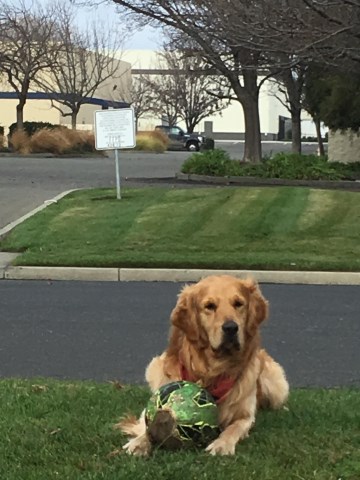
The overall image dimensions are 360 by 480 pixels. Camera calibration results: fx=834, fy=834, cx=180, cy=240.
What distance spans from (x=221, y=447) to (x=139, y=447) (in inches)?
15.8

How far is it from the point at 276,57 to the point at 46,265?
40.7ft

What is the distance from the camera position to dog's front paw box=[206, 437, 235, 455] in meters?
4.05

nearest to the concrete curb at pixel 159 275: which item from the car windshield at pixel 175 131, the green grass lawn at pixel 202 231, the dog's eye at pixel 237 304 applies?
the green grass lawn at pixel 202 231

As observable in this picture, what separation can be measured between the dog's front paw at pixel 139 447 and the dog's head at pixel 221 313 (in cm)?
54

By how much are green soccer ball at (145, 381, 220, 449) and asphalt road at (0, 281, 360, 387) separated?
6.87 ft

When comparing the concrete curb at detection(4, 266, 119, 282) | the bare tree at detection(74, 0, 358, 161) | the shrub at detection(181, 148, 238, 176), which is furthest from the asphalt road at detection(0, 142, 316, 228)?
the bare tree at detection(74, 0, 358, 161)

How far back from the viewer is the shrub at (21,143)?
4228 cm

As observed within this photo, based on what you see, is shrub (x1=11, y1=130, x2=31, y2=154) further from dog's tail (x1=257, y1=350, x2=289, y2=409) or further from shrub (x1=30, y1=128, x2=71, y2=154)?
dog's tail (x1=257, y1=350, x2=289, y2=409)

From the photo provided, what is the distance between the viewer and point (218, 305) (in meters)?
4.13

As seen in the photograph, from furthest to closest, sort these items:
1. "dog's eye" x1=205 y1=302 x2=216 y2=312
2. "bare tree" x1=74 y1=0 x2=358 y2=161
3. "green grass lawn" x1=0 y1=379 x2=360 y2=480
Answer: "bare tree" x1=74 y1=0 x2=358 y2=161, "dog's eye" x1=205 y1=302 x2=216 y2=312, "green grass lawn" x1=0 y1=379 x2=360 y2=480

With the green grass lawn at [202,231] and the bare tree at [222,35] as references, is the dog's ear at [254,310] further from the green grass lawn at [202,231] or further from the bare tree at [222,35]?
the bare tree at [222,35]

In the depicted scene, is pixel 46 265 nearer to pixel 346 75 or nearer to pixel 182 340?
pixel 182 340

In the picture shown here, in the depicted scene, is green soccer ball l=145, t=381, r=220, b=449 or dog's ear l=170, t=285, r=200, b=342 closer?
green soccer ball l=145, t=381, r=220, b=449

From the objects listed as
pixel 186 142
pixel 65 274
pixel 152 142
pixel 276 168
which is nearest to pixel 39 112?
pixel 186 142
